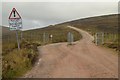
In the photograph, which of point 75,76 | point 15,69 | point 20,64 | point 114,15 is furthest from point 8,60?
point 114,15

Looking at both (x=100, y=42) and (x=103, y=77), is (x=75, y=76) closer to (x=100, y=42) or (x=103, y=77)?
(x=103, y=77)

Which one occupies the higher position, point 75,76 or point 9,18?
point 9,18

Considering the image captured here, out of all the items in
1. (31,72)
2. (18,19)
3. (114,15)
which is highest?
(114,15)

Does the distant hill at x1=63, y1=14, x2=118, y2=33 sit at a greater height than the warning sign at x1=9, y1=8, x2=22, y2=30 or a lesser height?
greater

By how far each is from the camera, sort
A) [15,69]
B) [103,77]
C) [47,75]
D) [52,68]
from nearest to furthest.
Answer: [103,77] → [47,75] → [15,69] → [52,68]

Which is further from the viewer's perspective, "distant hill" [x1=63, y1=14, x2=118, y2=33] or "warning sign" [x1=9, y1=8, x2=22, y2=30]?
"distant hill" [x1=63, y1=14, x2=118, y2=33]

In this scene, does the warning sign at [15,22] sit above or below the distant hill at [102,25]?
below

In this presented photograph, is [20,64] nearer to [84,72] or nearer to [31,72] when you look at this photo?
[31,72]

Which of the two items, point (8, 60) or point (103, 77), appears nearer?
point (103, 77)

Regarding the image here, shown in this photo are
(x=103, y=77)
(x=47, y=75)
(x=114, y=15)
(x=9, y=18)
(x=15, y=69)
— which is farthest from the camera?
(x=114, y=15)

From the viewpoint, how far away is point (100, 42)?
3416cm

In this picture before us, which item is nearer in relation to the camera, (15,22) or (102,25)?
(15,22)

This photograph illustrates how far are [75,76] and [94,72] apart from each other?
4.10 ft

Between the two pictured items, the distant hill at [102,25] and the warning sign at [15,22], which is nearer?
the warning sign at [15,22]
